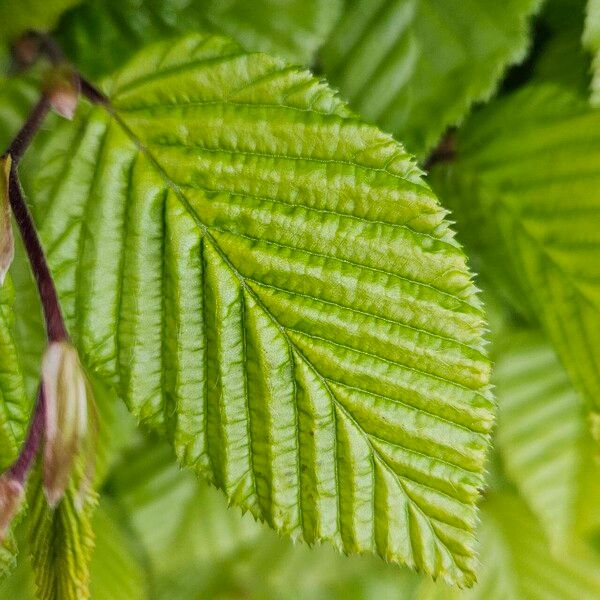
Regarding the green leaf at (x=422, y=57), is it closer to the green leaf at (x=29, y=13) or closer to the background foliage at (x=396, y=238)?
the background foliage at (x=396, y=238)

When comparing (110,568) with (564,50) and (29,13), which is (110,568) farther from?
(564,50)

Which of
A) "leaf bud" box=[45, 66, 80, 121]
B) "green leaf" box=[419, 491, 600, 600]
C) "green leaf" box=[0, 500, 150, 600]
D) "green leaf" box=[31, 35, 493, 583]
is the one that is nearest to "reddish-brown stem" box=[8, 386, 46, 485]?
"green leaf" box=[31, 35, 493, 583]

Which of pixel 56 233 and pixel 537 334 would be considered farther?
pixel 537 334

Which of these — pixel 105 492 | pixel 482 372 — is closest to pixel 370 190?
pixel 482 372

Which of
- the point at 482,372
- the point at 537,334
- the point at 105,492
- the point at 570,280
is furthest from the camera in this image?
the point at 105,492

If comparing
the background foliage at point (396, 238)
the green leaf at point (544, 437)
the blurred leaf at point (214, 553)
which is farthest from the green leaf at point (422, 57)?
the blurred leaf at point (214, 553)

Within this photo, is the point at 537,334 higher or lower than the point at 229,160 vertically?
lower

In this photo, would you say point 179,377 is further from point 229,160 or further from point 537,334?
point 537,334

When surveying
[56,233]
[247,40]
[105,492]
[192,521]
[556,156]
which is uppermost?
[247,40]
